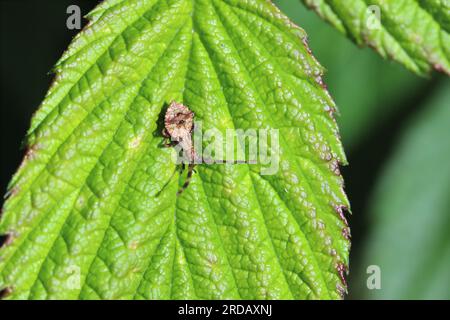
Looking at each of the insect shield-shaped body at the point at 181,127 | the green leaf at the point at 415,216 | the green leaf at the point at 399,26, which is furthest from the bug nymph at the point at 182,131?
the green leaf at the point at 415,216

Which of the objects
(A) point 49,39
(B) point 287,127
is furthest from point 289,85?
(A) point 49,39

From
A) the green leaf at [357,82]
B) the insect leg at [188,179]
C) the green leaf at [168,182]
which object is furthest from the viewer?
the green leaf at [357,82]

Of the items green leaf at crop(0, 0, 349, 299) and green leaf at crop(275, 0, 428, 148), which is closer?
green leaf at crop(0, 0, 349, 299)

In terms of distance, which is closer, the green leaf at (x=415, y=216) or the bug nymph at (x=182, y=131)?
the bug nymph at (x=182, y=131)

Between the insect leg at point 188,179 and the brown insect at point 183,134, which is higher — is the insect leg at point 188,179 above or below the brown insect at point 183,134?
below

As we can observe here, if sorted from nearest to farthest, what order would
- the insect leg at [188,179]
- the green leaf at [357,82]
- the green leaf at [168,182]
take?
the green leaf at [168,182] < the insect leg at [188,179] < the green leaf at [357,82]

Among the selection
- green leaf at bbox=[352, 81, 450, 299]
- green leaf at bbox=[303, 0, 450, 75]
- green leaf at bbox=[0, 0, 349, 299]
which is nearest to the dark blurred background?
green leaf at bbox=[352, 81, 450, 299]

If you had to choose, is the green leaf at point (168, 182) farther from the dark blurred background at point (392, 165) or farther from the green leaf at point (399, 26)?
the dark blurred background at point (392, 165)

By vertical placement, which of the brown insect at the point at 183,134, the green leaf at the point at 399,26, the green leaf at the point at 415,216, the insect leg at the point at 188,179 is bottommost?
the green leaf at the point at 415,216

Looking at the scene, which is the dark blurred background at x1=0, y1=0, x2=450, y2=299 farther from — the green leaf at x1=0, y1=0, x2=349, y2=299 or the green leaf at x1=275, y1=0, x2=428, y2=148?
the green leaf at x1=0, y1=0, x2=349, y2=299
